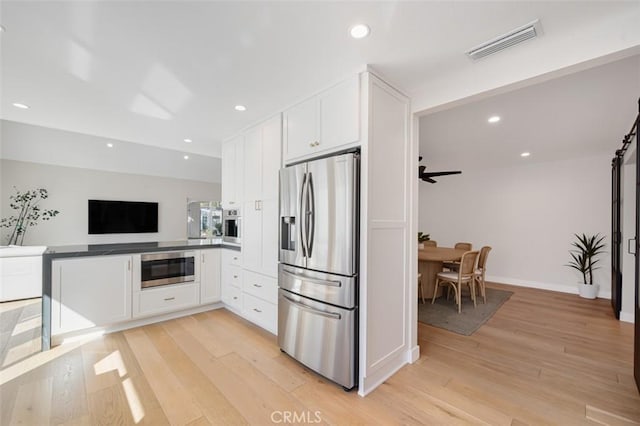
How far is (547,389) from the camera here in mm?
2068

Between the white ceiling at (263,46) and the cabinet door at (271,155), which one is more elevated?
the white ceiling at (263,46)

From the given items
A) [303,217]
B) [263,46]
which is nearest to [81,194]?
[303,217]

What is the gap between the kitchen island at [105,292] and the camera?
268cm

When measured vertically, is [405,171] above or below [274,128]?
below

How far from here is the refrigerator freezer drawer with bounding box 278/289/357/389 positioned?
2.02 metres

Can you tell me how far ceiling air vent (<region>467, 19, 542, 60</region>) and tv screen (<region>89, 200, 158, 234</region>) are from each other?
6.64 metres

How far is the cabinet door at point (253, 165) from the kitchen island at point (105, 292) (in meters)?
0.92

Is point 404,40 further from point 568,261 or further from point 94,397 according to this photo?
point 568,261

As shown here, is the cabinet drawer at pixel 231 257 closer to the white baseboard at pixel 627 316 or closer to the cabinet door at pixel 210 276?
the cabinet door at pixel 210 276

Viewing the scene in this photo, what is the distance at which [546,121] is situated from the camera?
10.7 feet

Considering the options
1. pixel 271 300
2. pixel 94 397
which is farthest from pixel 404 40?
pixel 94 397

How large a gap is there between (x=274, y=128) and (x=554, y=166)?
18.6 feet

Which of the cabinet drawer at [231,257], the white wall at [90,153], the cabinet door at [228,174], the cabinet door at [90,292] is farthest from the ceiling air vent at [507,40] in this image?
the white wall at [90,153]

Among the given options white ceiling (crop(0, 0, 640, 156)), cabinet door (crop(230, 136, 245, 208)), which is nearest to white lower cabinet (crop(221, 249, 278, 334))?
cabinet door (crop(230, 136, 245, 208))
